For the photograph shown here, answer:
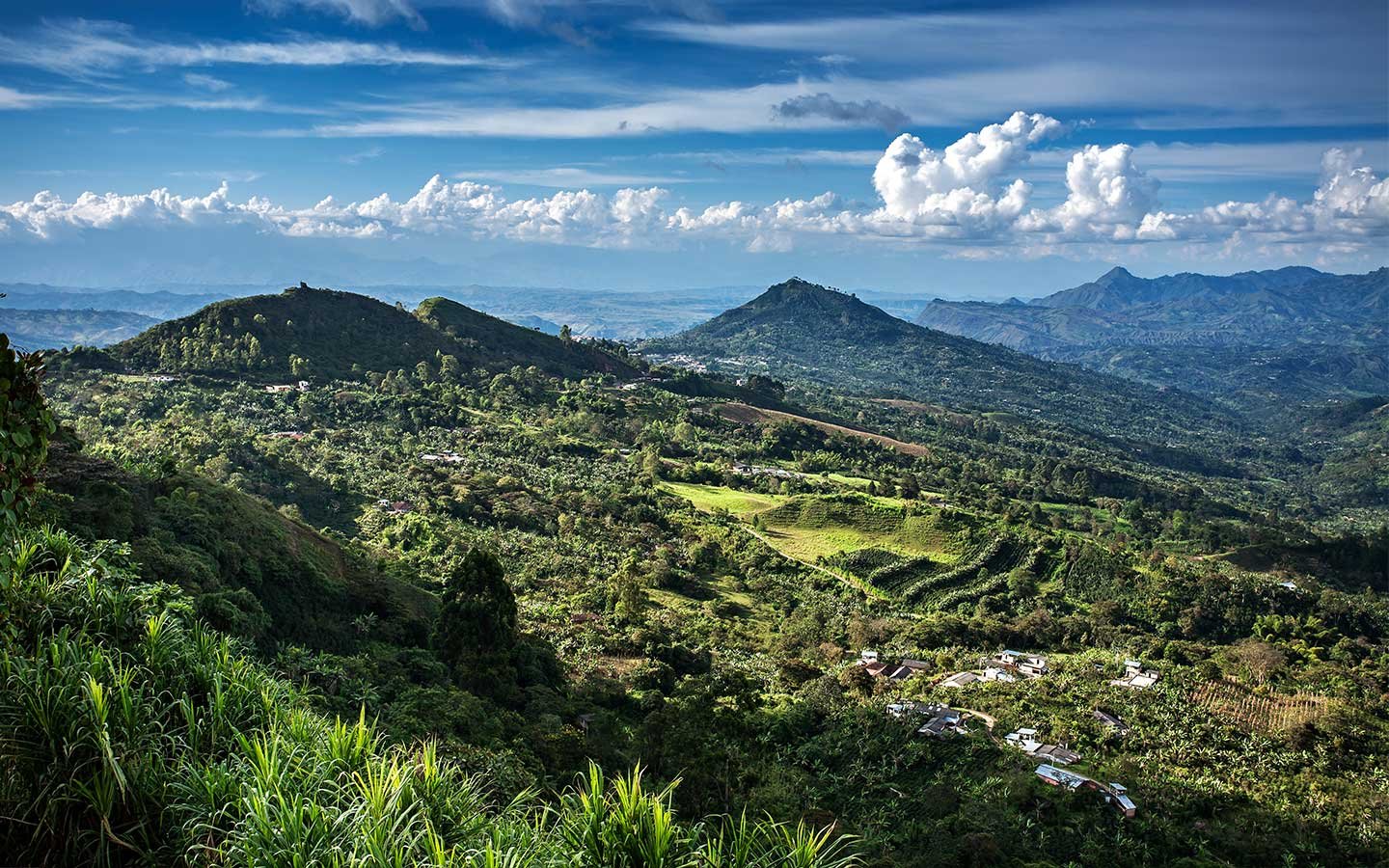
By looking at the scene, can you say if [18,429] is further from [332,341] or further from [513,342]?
[513,342]

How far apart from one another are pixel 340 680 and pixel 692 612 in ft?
83.7

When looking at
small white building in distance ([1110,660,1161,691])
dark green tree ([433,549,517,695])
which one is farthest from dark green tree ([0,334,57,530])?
small white building in distance ([1110,660,1161,691])

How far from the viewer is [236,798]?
5.29 meters

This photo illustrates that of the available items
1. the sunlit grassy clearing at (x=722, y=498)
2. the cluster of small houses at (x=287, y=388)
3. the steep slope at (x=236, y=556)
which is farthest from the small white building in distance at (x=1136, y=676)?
the cluster of small houses at (x=287, y=388)

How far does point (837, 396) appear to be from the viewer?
154 meters

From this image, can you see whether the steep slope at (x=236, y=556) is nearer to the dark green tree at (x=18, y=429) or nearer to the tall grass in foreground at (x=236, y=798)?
the dark green tree at (x=18, y=429)

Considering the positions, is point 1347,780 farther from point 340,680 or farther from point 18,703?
point 18,703

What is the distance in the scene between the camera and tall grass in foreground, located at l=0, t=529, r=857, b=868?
4922 mm

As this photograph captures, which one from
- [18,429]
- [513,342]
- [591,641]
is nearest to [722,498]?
[591,641]

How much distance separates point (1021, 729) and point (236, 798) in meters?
26.9

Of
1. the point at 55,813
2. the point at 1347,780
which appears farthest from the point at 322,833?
the point at 1347,780

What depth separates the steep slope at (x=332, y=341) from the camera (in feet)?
251

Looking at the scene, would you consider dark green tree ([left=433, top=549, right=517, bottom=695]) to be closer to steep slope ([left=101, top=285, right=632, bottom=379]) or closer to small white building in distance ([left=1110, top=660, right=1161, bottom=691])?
small white building in distance ([left=1110, top=660, right=1161, bottom=691])

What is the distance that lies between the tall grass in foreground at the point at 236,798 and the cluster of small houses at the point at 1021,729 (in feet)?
64.9
